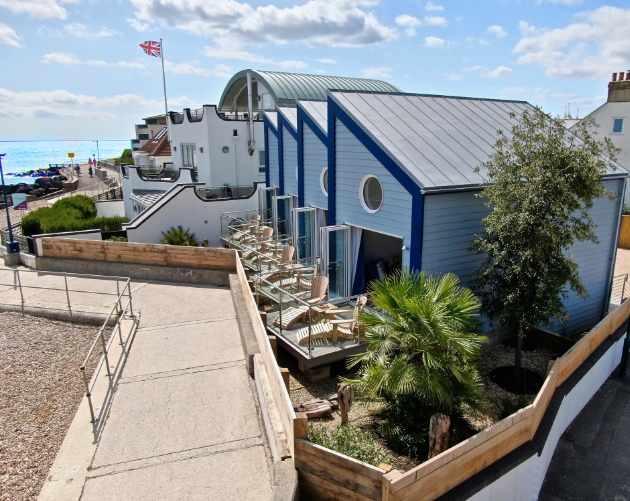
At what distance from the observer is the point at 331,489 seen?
5.89 m

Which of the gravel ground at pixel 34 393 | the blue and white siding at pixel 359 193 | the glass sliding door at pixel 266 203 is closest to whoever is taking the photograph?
the gravel ground at pixel 34 393

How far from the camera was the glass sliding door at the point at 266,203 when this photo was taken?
18.6m

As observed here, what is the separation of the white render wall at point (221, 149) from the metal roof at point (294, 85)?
7.43 ft

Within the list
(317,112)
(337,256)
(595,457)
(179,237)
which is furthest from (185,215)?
(595,457)

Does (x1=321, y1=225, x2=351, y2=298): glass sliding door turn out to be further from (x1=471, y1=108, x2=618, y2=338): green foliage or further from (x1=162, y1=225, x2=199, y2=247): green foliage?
(x1=162, y1=225, x2=199, y2=247): green foliage

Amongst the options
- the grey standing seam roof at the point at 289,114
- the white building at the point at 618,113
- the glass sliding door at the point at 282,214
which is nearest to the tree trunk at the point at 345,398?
the glass sliding door at the point at 282,214

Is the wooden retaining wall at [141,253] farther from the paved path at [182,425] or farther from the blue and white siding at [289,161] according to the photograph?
the paved path at [182,425]

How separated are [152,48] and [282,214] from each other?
1774 cm

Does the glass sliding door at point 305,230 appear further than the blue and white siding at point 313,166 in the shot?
Yes

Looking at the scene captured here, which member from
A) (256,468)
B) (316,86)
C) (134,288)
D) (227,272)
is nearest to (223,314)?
(227,272)

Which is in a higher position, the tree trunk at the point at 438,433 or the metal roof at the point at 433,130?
the metal roof at the point at 433,130

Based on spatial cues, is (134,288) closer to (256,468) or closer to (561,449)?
(256,468)

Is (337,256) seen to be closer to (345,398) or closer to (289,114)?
(345,398)

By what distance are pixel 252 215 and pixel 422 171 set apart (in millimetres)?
10207
